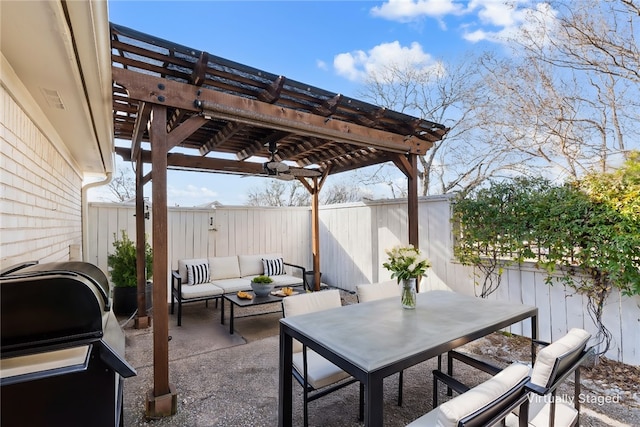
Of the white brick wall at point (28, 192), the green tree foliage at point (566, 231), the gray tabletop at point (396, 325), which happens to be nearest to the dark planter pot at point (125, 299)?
the white brick wall at point (28, 192)

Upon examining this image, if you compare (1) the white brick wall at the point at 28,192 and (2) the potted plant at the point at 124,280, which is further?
(2) the potted plant at the point at 124,280

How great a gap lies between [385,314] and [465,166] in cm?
860

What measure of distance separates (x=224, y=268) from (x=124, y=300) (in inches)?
61.8

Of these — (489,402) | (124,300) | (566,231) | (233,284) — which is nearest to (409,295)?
(489,402)

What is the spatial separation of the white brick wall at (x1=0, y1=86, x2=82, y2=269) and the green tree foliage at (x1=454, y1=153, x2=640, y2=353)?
4.43 m

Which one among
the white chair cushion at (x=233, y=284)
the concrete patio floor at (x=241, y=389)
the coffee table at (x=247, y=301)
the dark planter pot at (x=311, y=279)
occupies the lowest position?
the concrete patio floor at (x=241, y=389)

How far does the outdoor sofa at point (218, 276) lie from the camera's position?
15.1 ft

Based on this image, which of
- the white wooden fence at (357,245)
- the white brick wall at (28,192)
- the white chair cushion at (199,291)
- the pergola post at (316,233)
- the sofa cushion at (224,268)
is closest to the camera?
the white brick wall at (28,192)

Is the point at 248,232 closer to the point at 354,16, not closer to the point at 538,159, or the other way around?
the point at 354,16

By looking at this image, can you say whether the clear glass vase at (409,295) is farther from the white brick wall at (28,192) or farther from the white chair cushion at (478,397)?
the white brick wall at (28,192)

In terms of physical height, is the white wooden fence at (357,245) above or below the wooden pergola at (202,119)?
below

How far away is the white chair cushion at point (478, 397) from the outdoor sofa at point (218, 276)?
398 cm

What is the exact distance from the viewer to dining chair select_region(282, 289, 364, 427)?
2.02 m

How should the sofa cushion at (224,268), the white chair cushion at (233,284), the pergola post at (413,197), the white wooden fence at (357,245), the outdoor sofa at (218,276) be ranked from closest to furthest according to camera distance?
1. the white wooden fence at (357,245)
2. the pergola post at (413,197)
3. the outdoor sofa at (218,276)
4. the white chair cushion at (233,284)
5. the sofa cushion at (224,268)
